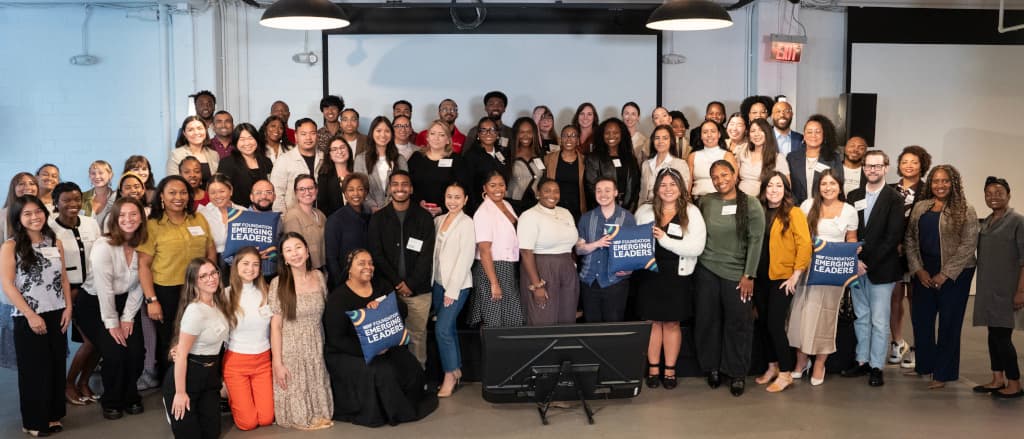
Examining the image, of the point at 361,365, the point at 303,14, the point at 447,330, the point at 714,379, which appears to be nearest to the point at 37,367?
the point at 361,365

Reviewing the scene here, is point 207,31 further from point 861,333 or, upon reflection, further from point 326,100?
point 861,333

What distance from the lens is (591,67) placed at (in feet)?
28.3

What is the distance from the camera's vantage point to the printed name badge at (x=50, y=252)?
469 centimetres

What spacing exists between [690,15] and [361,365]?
306cm

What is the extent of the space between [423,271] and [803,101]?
5337 millimetres

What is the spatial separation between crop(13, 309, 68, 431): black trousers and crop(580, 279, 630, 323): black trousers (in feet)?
10.7

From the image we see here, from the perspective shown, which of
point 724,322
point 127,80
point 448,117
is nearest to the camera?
point 724,322

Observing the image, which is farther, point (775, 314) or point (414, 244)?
point (775, 314)

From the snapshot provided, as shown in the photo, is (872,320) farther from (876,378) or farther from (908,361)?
(908,361)

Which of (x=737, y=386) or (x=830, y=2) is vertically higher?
(x=830, y=2)

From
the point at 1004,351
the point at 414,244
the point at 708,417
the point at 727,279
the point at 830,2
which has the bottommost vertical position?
the point at 708,417

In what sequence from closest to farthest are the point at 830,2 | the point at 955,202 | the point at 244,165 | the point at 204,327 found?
the point at 204,327, the point at 955,202, the point at 244,165, the point at 830,2

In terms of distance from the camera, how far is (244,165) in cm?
613

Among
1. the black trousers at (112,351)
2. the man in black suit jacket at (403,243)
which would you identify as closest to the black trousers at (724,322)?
the man in black suit jacket at (403,243)
